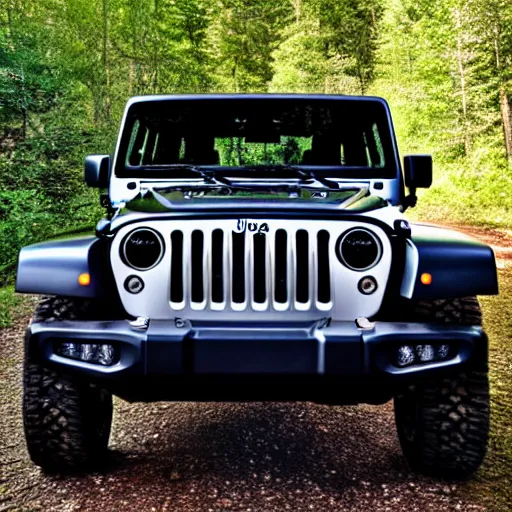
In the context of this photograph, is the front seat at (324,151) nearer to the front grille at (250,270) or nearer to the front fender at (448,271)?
the front fender at (448,271)

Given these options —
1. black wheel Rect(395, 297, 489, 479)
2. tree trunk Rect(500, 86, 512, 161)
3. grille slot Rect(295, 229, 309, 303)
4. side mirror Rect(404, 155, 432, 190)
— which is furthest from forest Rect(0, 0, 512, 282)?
black wheel Rect(395, 297, 489, 479)

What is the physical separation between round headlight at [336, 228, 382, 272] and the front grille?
3.4 inches

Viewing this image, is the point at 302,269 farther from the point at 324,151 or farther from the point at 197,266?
the point at 324,151

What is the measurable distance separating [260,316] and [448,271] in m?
0.81

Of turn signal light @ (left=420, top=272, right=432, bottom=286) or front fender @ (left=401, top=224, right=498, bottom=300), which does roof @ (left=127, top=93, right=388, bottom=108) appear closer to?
front fender @ (left=401, top=224, right=498, bottom=300)

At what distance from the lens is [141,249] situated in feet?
9.45

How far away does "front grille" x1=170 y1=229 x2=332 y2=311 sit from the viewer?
9.14 ft

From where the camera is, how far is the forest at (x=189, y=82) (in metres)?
14.1

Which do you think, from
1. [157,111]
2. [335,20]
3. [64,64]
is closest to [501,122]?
[64,64]

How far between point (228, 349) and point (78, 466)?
42.9 inches

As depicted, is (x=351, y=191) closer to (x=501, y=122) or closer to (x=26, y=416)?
(x=26, y=416)

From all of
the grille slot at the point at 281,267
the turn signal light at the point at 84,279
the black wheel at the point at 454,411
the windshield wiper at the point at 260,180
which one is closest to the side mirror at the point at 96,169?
Answer: the windshield wiper at the point at 260,180

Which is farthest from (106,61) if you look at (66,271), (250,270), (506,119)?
(250,270)

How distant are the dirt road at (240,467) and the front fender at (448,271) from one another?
0.89m
